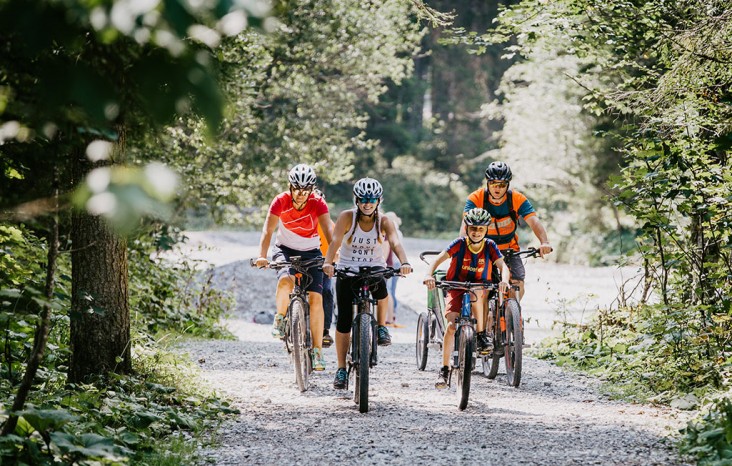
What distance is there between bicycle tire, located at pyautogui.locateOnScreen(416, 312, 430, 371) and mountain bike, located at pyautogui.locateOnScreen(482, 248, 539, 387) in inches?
34.5

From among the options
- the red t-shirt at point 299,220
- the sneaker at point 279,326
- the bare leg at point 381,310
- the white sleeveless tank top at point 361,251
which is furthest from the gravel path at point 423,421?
the red t-shirt at point 299,220

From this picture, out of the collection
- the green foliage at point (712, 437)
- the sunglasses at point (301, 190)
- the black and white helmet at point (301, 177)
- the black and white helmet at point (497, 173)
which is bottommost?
the green foliage at point (712, 437)

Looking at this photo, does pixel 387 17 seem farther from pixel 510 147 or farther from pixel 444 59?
pixel 444 59

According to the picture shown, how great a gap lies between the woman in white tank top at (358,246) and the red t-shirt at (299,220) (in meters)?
0.83

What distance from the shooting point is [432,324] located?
994 centimetres

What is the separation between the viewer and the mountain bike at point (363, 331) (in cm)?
751

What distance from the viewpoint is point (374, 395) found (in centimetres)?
852

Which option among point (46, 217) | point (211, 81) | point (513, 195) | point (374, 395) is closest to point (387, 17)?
point (513, 195)

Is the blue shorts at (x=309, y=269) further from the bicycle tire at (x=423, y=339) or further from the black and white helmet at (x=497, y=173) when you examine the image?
the black and white helmet at (x=497, y=173)

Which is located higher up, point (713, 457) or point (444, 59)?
point (444, 59)

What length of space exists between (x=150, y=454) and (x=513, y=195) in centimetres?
538

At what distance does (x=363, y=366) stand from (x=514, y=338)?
2038 millimetres

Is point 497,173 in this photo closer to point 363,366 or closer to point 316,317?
point 316,317

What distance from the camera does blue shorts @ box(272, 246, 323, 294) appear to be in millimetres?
8836
